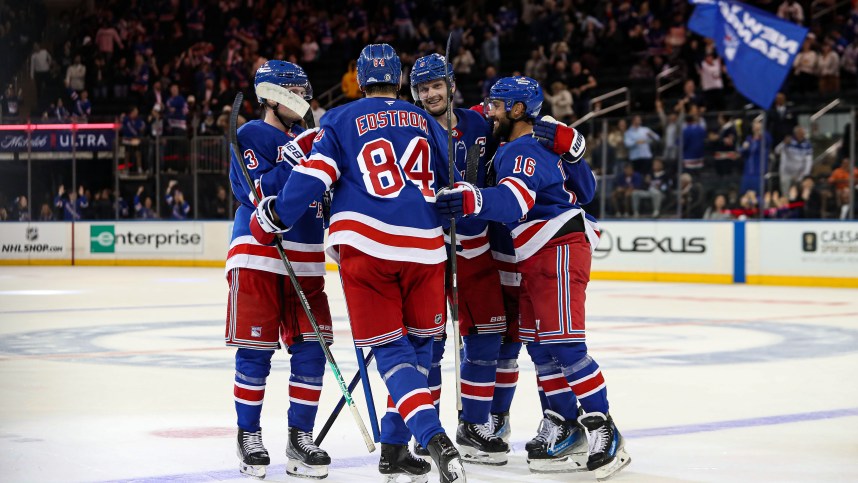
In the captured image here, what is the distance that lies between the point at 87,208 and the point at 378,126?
16429 millimetres

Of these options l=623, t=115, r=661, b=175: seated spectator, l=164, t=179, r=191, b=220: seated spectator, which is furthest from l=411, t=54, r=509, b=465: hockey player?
l=164, t=179, r=191, b=220: seated spectator

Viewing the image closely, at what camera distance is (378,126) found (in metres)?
4.14

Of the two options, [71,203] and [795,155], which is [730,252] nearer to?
[795,155]

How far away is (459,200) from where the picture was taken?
414 centimetres

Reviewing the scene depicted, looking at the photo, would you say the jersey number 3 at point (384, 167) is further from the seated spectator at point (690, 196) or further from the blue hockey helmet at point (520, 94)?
the seated spectator at point (690, 196)

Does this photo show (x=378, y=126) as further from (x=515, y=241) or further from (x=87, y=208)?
(x=87, y=208)

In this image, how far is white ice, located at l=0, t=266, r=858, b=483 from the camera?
4.48 meters

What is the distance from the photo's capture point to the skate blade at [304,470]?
4.33 meters

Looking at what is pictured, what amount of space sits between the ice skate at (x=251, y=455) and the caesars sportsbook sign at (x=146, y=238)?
15100mm

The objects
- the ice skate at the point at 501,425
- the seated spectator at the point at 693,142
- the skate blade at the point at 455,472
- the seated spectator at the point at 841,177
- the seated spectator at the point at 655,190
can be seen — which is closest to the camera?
the skate blade at the point at 455,472

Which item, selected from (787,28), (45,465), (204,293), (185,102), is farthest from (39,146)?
(45,465)

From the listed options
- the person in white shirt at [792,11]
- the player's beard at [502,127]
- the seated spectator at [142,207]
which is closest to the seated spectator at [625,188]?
the person in white shirt at [792,11]

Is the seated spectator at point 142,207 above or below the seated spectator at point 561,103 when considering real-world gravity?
below

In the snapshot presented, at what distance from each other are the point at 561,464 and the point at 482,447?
0.31m
